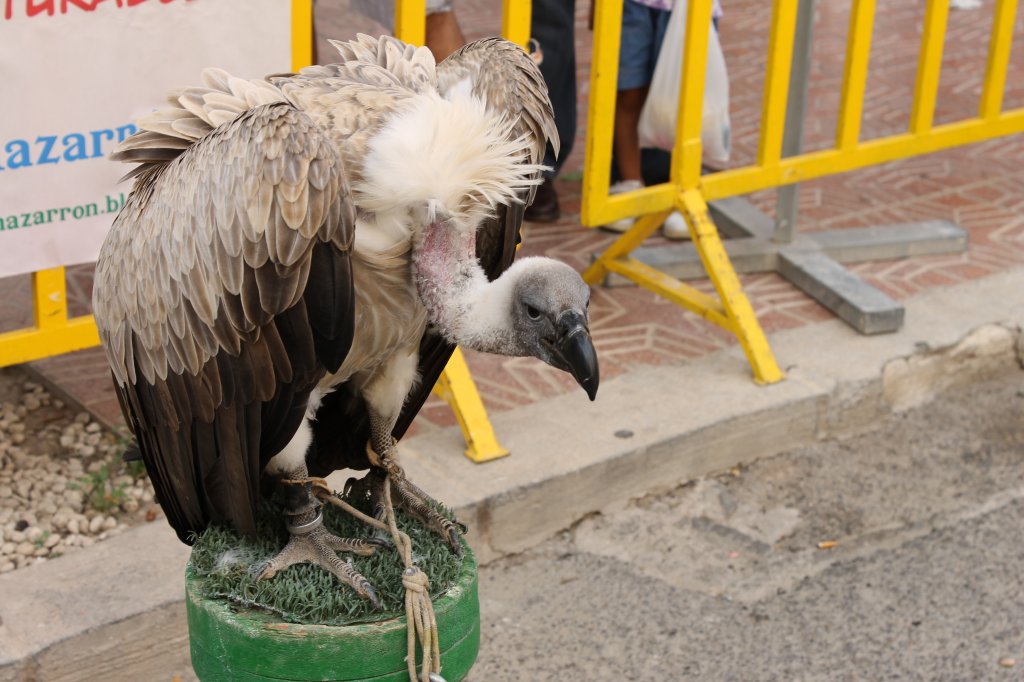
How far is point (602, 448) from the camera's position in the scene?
14.6 ft

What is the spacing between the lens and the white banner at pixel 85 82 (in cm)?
367

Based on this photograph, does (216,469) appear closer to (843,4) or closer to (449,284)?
(449,284)

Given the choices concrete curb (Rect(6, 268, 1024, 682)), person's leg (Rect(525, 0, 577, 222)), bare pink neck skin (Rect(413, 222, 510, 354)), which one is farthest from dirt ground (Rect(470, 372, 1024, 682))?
person's leg (Rect(525, 0, 577, 222))

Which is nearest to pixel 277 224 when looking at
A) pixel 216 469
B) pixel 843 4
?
pixel 216 469

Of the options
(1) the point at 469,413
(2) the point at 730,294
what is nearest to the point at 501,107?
(1) the point at 469,413

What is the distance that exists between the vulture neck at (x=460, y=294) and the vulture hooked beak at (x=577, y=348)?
0.40 feet

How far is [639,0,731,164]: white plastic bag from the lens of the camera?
559cm

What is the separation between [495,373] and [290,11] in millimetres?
1674

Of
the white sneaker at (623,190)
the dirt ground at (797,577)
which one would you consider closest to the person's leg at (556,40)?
the white sneaker at (623,190)

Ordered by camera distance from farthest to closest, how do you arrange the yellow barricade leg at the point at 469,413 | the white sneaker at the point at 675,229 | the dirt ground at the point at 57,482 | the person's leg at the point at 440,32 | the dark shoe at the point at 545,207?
1. the dark shoe at the point at 545,207
2. the white sneaker at the point at 675,229
3. the person's leg at the point at 440,32
4. the yellow barricade leg at the point at 469,413
5. the dirt ground at the point at 57,482

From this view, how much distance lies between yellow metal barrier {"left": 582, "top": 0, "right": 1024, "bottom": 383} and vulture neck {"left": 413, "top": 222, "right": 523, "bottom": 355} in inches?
86.1

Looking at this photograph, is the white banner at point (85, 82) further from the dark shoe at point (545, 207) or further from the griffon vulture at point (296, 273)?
the dark shoe at point (545, 207)

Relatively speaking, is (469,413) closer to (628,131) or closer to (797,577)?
(797,577)

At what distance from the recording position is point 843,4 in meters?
10.2
